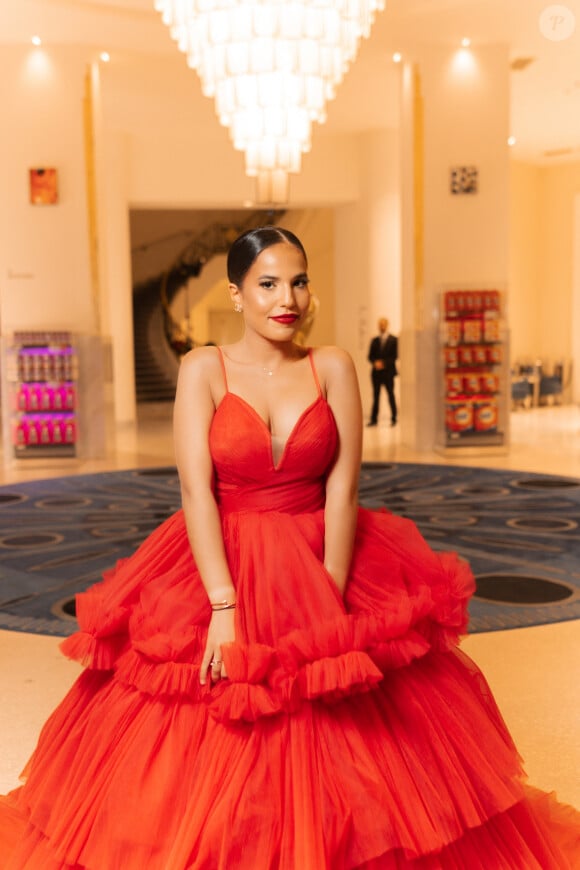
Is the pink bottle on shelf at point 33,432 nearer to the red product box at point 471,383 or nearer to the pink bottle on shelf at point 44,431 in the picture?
the pink bottle on shelf at point 44,431

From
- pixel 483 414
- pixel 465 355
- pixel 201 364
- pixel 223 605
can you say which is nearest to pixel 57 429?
pixel 465 355

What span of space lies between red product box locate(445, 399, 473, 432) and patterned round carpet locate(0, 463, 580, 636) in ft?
4.51

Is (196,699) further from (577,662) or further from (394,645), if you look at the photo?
(577,662)

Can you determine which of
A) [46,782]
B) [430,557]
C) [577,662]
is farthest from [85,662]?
[577,662]

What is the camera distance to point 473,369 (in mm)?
10391

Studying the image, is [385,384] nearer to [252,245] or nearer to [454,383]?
[454,383]

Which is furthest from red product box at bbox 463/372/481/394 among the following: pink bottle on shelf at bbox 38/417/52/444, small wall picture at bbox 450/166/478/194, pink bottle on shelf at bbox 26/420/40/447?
pink bottle on shelf at bbox 26/420/40/447

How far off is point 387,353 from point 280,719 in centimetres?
1087

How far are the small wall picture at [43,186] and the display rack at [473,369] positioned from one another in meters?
4.25

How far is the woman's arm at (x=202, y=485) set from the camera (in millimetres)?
1915

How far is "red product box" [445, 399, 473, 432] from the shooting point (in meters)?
10.2

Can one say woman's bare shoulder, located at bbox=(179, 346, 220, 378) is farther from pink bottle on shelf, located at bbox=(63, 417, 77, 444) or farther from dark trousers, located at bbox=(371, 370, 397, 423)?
dark trousers, located at bbox=(371, 370, 397, 423)

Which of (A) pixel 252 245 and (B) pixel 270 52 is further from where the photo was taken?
(B) pixel 270 52

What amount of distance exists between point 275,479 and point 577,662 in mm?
2028
